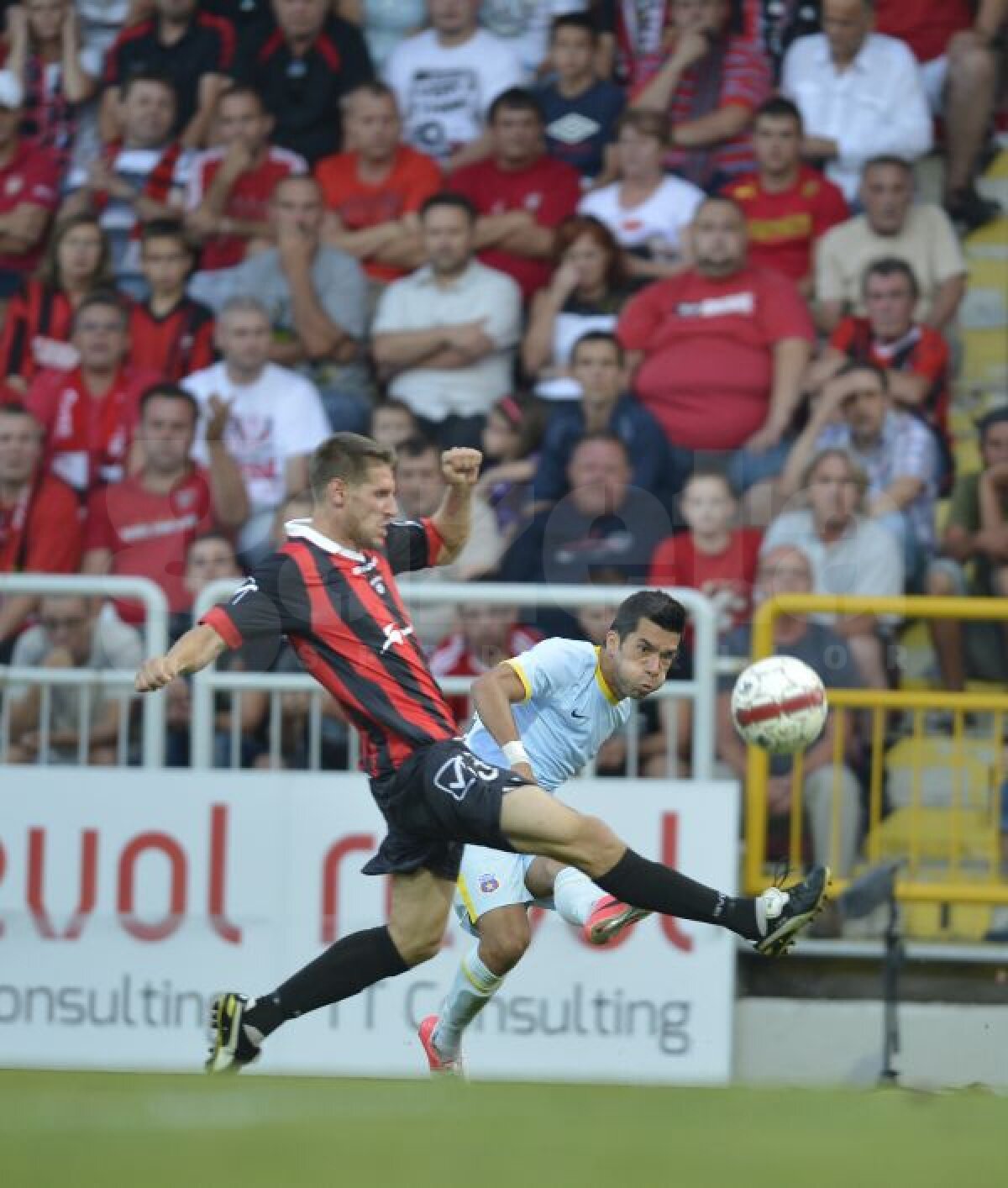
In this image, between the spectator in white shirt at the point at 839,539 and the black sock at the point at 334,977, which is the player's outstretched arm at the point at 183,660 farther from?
the spectator in white shirt at the point at 839,539

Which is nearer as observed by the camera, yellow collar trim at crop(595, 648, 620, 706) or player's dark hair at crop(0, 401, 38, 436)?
yellow collar trim at crop(595, 648, 620, 706)

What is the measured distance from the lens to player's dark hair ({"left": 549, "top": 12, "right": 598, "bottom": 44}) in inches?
465

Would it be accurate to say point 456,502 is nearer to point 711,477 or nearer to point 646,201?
point 711,477

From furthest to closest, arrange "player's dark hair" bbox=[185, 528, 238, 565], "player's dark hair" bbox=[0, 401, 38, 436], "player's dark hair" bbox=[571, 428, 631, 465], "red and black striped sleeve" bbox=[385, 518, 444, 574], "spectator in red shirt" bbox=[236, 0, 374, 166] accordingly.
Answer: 1. "spectator in red shirt" bbox=[236, 0, 374, 166]
2. "player's dark hair" bbox=[0, 401, 38, 436]
3. "player's dark hair" bbox=[571, 428, 631, 465]
4. "player's dark hair" bbox=[185, 528, 238, 565]
5. "red and black striped sleeve" bbox=[385, 518, 444, 574]

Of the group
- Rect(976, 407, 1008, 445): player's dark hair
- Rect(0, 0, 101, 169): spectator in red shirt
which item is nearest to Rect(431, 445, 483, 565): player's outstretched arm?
Rect(976, 407, 1008, 445): player's dark hair

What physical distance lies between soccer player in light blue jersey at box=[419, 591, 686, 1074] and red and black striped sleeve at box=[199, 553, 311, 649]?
642 mm

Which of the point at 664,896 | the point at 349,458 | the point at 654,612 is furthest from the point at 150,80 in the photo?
the point at 664,896

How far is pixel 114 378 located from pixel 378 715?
14.1 ft

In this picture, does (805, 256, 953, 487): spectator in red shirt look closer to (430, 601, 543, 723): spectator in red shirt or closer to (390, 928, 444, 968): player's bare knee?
(430, 601, 543, 723): spectator in red shirt

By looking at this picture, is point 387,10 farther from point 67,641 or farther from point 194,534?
point 67,641

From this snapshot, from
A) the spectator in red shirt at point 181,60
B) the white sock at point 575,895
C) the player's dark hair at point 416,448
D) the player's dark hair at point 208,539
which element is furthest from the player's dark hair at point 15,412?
the white sock at point 575,895

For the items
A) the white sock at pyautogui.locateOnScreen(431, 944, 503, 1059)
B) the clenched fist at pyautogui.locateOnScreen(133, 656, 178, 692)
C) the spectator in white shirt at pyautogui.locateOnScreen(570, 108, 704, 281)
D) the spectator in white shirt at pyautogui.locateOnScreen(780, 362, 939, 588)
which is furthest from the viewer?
the spectator in white shirt at pyautogui.locateOnScreen(570, 108, 704, 281)

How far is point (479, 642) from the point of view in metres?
9.61

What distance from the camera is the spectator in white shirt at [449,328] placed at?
11.1 meters
